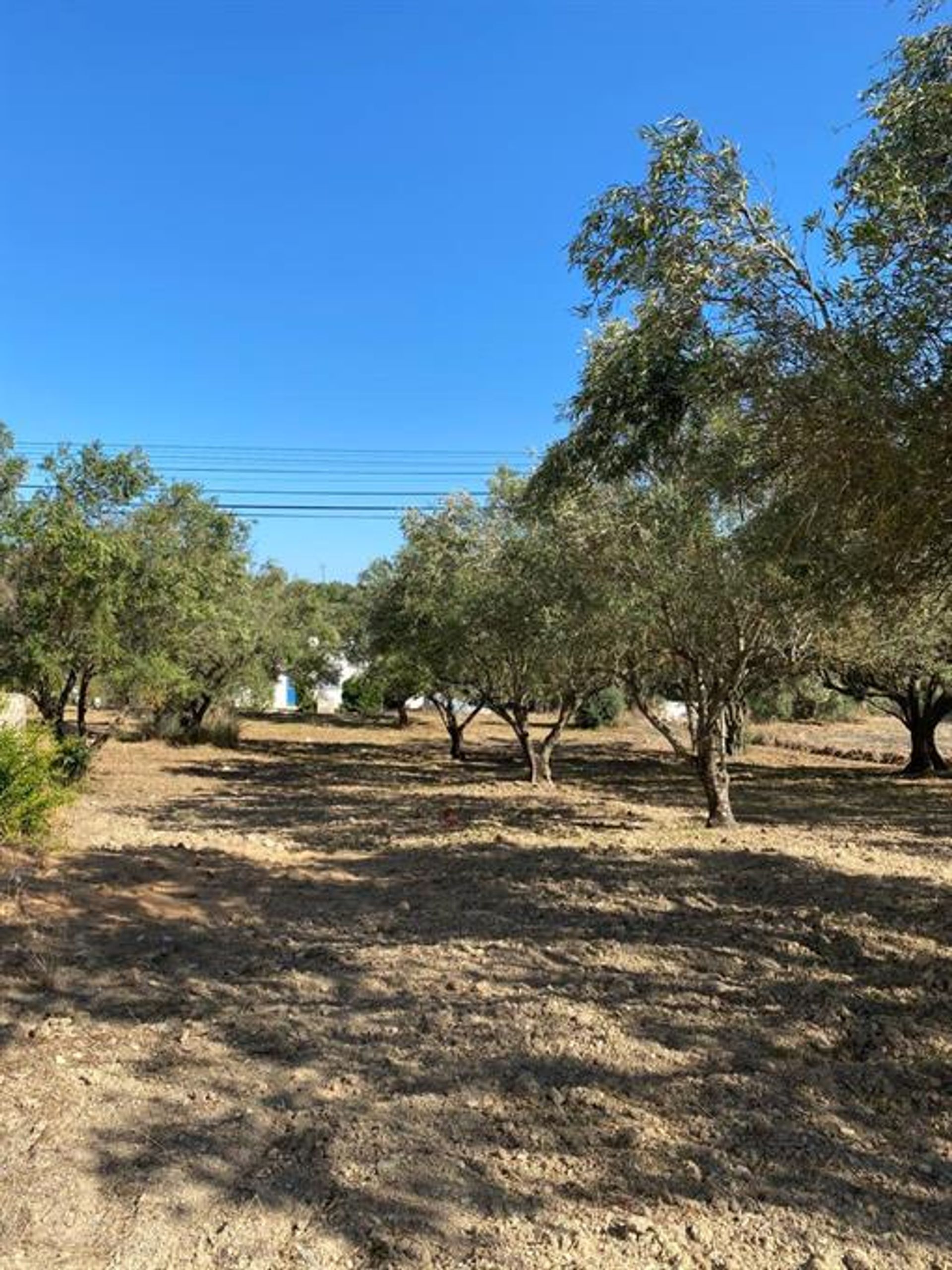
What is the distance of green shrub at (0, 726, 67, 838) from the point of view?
858 cm

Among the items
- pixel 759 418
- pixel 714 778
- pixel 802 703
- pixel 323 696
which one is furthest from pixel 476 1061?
pixel 323 696

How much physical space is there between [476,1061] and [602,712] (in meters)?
36.0

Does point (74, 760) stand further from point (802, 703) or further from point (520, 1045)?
point (802, 703)

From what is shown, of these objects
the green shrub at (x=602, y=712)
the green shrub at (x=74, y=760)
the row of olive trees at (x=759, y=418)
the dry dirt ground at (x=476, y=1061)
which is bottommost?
the dry dirt ground at (x=476, y=1061)

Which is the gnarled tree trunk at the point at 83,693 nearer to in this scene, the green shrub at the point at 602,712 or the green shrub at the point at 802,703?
the green shrub at the point at 802,703

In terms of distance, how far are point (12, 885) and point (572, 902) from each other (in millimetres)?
4448

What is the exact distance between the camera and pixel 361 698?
47.6 metres

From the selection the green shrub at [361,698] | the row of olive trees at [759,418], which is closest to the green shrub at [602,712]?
the green shrub at [361,698]

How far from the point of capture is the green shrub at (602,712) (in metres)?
39.0

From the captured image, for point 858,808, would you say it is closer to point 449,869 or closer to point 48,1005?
point 449,869

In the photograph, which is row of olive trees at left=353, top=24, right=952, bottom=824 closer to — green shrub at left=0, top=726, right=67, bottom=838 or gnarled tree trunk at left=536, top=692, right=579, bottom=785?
green shrub at left=0, top=726, right=67, bottom=838

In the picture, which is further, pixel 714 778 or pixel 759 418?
pixel 714 778

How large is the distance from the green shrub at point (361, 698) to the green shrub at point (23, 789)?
35302 millimetres

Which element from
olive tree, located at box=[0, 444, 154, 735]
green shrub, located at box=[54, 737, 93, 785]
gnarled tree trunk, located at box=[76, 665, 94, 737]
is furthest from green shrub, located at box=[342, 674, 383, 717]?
olive tree, located at box=[0, 444, 154, 735]
